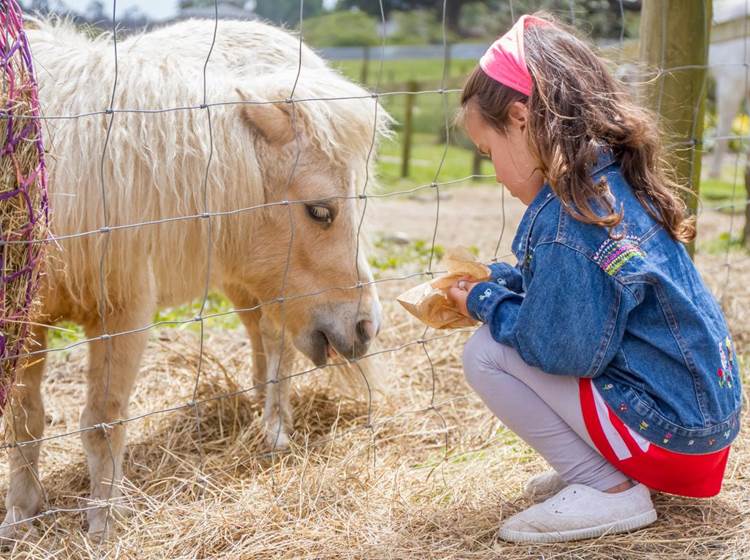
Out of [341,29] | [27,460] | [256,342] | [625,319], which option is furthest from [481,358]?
[341,29]

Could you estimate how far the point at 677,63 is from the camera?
327cm

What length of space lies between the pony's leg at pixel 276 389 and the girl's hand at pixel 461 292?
2.95 feet

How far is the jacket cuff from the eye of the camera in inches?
87.7

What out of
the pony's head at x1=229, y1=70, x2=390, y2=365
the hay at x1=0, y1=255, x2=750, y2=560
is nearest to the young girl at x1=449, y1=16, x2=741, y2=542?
the hay at x1=0, y1=255, x2=750, y2=560

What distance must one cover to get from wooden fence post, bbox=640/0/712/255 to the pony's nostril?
130cm

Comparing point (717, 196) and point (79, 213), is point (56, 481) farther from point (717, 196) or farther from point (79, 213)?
point (717, 196)

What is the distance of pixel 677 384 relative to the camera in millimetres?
2145

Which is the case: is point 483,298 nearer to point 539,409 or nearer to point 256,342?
point 539,409

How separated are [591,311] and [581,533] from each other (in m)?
0.59

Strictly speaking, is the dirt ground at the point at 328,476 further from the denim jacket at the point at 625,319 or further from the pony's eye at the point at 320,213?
the pony's eye at the point at 320,213

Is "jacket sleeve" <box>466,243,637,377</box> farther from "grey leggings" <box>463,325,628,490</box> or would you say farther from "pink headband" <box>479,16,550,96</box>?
"pink headband" <box>479,16,550,96</box>

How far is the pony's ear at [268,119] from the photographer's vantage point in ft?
8.88

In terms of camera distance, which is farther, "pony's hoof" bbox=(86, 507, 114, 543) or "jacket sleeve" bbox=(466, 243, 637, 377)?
"pony's hoof" bbox=(86, 507, 114, 543)

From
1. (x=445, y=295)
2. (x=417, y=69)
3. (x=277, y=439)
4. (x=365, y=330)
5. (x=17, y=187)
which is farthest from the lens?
(x=417, y=69)
